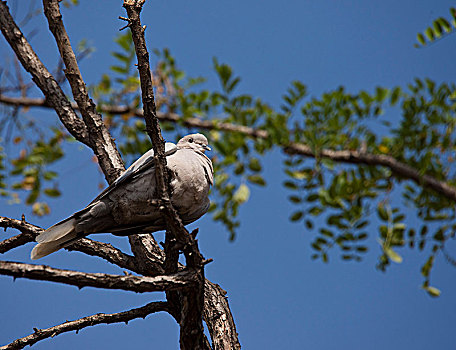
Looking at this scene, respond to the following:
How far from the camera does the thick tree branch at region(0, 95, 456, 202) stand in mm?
5234

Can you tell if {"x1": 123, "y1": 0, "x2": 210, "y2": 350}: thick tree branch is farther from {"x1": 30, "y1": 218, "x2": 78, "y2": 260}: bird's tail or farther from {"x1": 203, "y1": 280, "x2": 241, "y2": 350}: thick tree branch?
{"x1": 30, "y1": 218, "x2": 78, "y2": 260}: bird's tail

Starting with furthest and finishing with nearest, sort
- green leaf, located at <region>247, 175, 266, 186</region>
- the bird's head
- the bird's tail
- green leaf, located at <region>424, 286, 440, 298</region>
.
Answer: green leaf, located at <region>247, 175, 266, 186</region>, green leaf, located at <region>424, 286, 440, 298</region>, the bird's head, the bird's tail

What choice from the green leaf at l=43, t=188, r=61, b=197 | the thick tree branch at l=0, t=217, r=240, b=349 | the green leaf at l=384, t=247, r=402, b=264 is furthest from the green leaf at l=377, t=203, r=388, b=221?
the green leaf at l=43, t=188, r=61, b=197

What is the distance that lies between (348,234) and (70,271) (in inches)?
120

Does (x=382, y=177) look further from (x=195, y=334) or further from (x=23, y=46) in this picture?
(x=23, y=46)

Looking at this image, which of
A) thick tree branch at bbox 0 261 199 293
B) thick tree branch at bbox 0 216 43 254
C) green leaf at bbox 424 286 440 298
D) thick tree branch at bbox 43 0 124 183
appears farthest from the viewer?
green leaf at bbox 424 286 440 298

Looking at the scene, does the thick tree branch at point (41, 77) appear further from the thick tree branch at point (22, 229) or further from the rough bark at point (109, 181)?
the thick tree branch at point (22, 229)

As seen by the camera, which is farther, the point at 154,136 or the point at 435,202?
the point at 435,202

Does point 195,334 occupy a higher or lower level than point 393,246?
lower

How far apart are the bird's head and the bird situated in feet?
0.63

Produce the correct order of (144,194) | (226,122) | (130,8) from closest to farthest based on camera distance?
(130,8) → (144,194) → (226,122)

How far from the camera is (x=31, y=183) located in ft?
16.9

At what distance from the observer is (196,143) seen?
11.6ft

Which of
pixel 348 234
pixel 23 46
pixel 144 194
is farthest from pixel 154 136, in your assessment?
pixel 348 234
